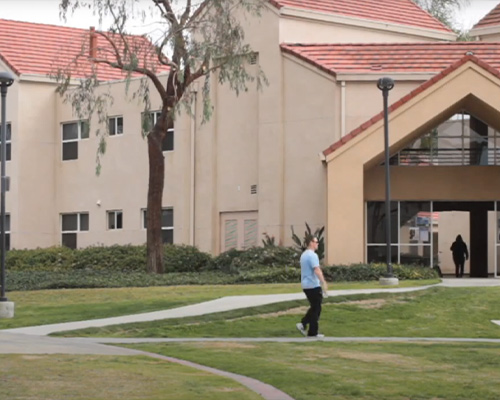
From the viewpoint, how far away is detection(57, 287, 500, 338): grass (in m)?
23.5

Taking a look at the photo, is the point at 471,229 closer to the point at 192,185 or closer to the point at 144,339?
the point at 192,185

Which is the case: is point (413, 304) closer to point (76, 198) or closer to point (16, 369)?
point (16, 369)

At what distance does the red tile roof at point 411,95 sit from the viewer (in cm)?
3744

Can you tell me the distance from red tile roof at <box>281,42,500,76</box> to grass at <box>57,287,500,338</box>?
13115mm

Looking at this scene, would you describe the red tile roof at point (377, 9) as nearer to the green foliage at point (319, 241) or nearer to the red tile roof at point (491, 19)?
the red tile roof at point (491, 19)

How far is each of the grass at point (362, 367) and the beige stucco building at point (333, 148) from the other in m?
17.1

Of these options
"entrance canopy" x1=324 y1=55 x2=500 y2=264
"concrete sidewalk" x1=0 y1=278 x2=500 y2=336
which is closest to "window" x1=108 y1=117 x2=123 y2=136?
"entrance canopy" x1=324 y1=55 x2=500 y2=264

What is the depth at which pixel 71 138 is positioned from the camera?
164 ft

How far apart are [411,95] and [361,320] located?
13672mm

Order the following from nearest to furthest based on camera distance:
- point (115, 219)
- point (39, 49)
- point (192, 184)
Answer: point (192, 184) → point (115, 219) → point (39, 49)

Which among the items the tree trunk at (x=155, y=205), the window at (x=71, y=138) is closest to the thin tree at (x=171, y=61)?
the tree trunk at (x=155, y=205)

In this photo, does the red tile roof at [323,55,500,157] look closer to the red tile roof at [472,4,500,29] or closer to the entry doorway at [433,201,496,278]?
the entry doorway at [433,201,496,278]

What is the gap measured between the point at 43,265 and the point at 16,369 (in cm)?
2888

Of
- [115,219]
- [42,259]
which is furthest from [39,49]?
[42,259]
